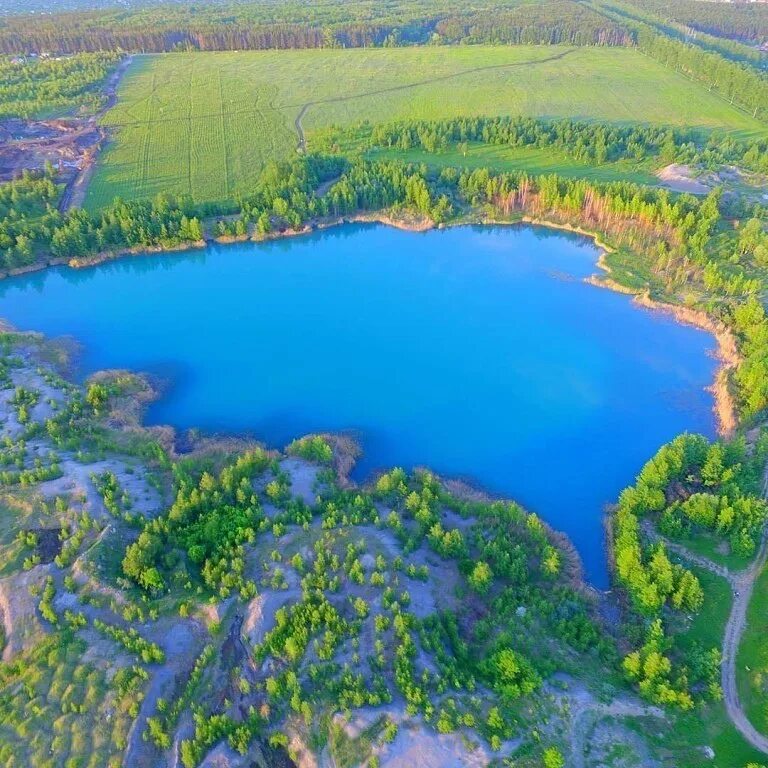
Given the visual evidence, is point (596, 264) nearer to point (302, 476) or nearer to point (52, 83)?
point (302, 476)

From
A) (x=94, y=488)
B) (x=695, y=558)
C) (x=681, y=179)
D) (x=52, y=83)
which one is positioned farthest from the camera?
(x=52, y=83)

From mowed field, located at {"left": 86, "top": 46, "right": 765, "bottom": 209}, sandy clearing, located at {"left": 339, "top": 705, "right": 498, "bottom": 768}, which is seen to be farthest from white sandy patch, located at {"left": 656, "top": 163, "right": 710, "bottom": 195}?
sandy clearing, located at {"left": 339, "top": 705, "right": 498, "bottom": 768}

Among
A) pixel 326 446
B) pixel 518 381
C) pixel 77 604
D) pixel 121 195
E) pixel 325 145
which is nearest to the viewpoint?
pixel 77 604

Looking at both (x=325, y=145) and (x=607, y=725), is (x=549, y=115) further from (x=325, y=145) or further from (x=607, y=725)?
(x=607, y=725)

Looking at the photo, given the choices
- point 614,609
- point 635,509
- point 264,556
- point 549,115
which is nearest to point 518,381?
point 635,509

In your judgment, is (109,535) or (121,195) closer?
(109,535)

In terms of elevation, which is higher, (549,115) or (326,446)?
(549,115)

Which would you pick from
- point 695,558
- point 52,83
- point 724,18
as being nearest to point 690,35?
point 724,18

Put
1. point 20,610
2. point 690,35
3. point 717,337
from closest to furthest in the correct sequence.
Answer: point 20,610, point 717,337, point 690,35
